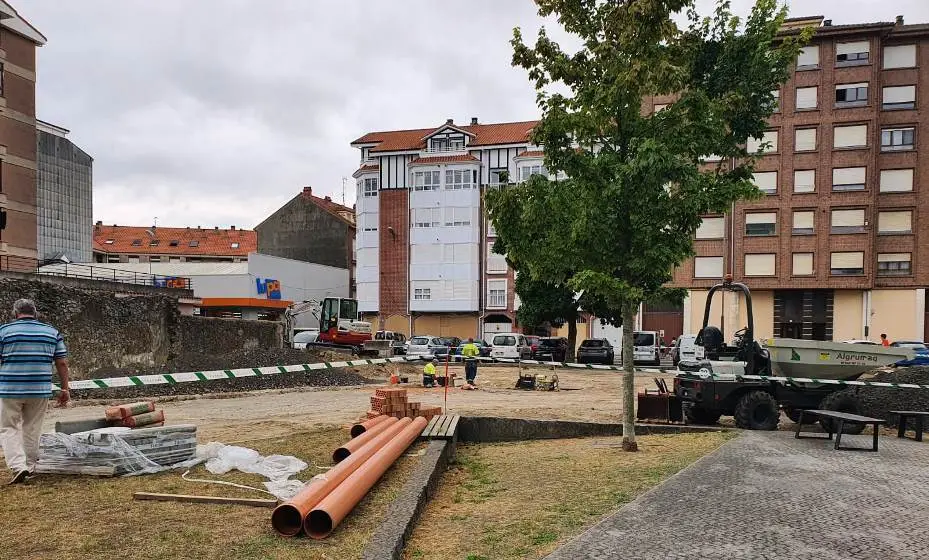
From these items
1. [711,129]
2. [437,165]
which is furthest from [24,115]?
[711,129]

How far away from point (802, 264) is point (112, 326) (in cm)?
4077

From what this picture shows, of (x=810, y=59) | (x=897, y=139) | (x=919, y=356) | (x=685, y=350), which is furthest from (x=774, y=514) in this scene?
(x=897, y=139)

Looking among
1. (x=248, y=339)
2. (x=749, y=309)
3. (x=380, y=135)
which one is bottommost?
(x=248, y=339)

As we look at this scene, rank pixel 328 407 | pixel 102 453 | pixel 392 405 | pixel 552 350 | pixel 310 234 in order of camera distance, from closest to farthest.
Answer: pixel 102 453
pixel 392 405
pixel 328 407
pixel 552 350
pixel 310 234

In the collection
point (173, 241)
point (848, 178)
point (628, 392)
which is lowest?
point (628, 392)

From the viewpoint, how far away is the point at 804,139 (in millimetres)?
→ 46062

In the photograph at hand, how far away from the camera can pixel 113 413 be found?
895 cm

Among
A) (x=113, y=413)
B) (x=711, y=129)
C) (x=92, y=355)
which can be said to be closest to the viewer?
(x=113, y=413)

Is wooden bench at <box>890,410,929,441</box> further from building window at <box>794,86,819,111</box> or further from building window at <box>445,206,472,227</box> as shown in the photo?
building window at <box>445,206,472,227</box>

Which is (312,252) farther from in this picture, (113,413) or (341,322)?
(113,413)

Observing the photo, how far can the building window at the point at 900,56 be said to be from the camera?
149 feet

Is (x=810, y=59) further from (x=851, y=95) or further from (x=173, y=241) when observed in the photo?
(x=173, y=241)

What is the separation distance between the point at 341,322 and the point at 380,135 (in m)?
27.8

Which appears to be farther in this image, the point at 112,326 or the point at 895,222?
the point at 895,222
